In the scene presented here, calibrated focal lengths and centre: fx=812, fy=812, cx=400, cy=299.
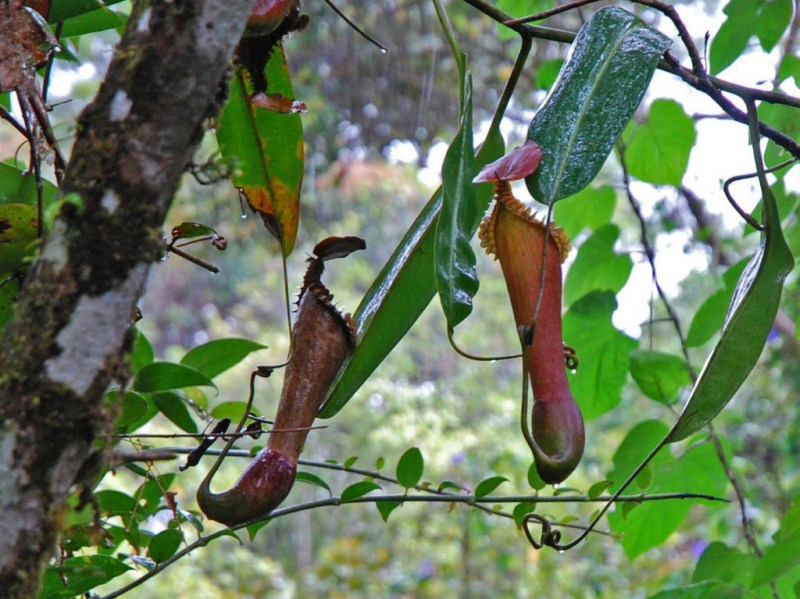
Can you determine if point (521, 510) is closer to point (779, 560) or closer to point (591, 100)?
point (779, 560)

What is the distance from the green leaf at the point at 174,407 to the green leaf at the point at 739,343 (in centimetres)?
37

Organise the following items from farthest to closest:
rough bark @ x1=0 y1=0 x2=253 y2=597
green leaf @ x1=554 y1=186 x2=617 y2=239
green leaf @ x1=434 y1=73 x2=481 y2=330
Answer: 1. green leaf @ x1=554 y1=186 x2=617 y2=239
2. green leaf @ x1=434 y1=73 x2=481 y2=330
3. rough bark @ x1=0 y1=0 x2=253 y2=597

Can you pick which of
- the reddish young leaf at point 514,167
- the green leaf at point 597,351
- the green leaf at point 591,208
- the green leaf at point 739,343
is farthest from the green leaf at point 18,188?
the green leaf at point 591,208

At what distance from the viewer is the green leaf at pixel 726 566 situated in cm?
81

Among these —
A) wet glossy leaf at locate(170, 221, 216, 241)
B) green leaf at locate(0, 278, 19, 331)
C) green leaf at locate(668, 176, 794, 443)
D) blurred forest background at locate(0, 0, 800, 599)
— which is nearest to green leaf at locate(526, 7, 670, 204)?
green leaf at locate(668, 176, 794, 443)

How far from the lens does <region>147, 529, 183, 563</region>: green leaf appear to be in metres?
0.58

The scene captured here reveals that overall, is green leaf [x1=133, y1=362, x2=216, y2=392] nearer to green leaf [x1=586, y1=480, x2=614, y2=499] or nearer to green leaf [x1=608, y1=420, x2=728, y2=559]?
green leaf [x1=586, y1=480, x2=614, y2=499]

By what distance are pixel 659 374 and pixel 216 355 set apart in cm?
45

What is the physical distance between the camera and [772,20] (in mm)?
845

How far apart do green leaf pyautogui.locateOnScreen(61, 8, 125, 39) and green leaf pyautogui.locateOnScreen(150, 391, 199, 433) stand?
0.29 m

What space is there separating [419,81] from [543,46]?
587 mm

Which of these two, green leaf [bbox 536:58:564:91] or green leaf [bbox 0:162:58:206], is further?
green leaf [bbox 536:58:564:91]

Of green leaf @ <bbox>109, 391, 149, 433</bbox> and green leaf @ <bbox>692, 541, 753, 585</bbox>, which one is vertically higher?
green leaf @ <bbox>109, 391, 149, 433</bbox>

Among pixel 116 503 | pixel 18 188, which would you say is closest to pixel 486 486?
pixel 116 503
